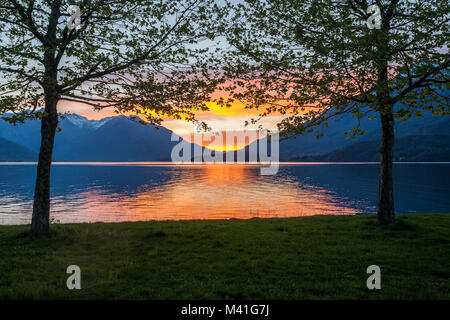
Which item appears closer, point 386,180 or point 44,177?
point 44,177

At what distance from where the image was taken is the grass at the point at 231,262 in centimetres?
895

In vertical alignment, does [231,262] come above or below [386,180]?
below

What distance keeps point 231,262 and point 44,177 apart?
37.3ft

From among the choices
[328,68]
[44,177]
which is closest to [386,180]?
[328,68]

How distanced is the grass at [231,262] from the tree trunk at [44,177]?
81 centimetres

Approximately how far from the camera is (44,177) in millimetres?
15531

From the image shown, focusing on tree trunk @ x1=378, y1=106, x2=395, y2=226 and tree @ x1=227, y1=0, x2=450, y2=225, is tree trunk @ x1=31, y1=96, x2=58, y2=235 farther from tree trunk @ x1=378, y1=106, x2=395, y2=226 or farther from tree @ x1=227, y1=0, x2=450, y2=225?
tree trunk @ x1=378, y1=106, x2=395, y2=226

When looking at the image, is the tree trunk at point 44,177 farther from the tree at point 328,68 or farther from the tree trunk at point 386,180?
the tree trunk at point 386,180

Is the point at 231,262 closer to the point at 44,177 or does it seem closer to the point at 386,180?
the point at 386,180

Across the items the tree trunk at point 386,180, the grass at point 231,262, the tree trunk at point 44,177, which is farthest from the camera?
the tree trunk at point 386,180

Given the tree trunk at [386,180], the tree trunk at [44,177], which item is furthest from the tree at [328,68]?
the tree trunk at [44,177]

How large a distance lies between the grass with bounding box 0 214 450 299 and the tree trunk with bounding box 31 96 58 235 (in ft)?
2.67
